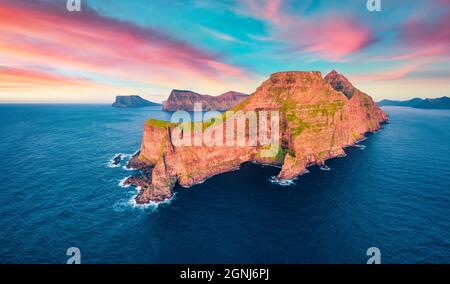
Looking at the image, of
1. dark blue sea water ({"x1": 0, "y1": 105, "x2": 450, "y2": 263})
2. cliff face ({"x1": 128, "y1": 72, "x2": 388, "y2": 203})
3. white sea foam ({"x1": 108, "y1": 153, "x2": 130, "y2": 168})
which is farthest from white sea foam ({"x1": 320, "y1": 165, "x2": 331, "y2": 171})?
white sea foam ({"x1": 108, "y1": 153, "x2": 130, "y2": 168})

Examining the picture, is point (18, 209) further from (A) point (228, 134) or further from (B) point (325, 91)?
(B) point (325, 91)

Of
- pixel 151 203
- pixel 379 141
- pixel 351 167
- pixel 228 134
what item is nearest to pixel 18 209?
pixel 151 203

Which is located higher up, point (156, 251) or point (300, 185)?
point (300, 185)

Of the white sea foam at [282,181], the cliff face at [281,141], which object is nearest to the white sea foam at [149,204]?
the cliff face at [281,141]

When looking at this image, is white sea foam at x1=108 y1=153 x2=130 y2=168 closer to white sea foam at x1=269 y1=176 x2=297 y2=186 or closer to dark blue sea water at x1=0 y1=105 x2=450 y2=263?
dark blue sea water at x1=0 y1=105 x2=450 y2=263

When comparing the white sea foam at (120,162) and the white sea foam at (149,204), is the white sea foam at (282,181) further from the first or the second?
the white sea foam at (120,162)

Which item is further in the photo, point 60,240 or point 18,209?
point 18,209
